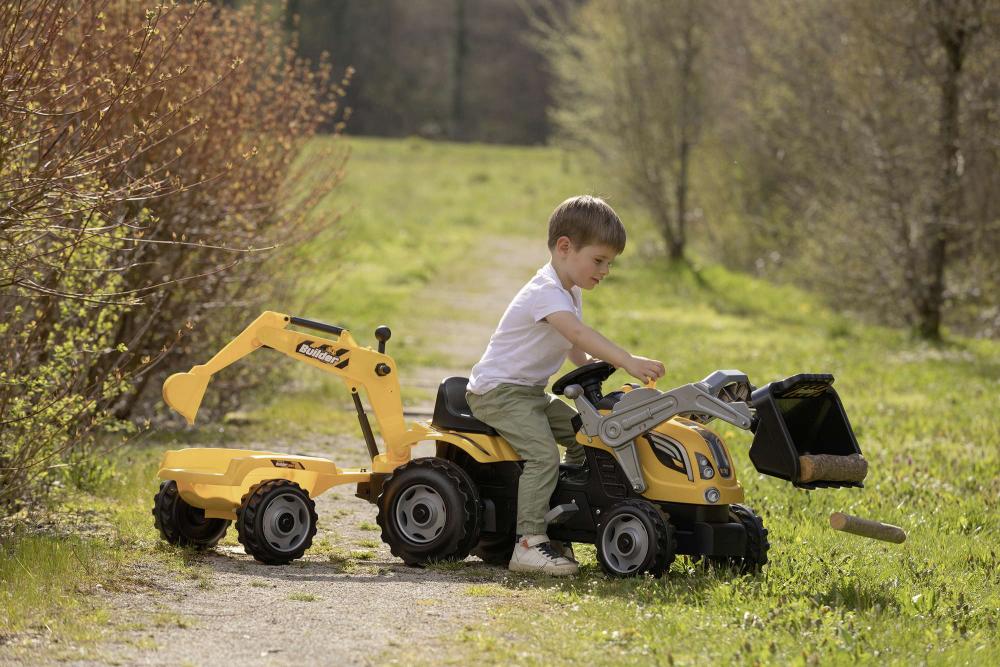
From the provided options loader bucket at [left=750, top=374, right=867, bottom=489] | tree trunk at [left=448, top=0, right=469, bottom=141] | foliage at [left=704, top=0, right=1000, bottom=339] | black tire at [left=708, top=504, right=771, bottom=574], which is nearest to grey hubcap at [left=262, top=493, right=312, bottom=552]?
black tire at [left=708, top=504, right=771, bottom=574]

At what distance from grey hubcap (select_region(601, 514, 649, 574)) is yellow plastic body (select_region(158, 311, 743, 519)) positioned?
616mm

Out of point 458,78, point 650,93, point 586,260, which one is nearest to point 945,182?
point 650,93

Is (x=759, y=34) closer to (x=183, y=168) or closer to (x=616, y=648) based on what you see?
(x=183, y=168)

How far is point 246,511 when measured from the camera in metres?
6.80

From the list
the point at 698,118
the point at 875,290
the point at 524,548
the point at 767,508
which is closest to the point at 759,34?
the point at 698,118

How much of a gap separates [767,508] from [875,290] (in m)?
13.5

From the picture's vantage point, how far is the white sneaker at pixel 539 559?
664 cm

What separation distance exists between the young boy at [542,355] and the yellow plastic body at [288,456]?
0.74 ft

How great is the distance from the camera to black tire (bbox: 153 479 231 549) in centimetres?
710

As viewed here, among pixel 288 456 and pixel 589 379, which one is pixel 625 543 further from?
pixel 288 456

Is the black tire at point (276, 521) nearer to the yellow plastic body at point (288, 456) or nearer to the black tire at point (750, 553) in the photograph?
the yellow plastic body at point (288, 456)

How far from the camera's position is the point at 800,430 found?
662cm

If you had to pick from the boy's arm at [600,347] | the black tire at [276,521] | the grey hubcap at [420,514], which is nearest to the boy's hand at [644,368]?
the boy's arm at [600,347]

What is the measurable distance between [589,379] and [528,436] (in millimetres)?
417
